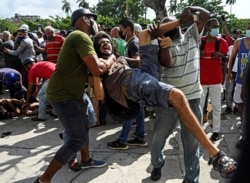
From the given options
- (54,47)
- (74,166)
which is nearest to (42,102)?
(54,47)

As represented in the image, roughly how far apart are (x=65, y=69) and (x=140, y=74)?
80 centimetres

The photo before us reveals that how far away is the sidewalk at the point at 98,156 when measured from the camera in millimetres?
3775

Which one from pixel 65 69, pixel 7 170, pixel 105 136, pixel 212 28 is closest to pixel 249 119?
pixel 65 69

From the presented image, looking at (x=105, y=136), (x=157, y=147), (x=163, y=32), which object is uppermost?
(x=163, y=32)

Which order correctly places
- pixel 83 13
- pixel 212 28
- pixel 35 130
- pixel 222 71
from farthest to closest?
pixel 35 130
pixel 222 71
pixel 212 28
pixel 83 13

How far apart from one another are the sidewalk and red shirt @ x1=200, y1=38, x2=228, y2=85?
35.4 inches

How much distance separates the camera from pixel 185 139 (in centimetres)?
319

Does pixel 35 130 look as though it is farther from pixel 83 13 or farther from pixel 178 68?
pixel 178 68

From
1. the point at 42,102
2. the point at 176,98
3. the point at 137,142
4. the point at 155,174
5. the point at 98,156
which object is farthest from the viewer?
the point at 42,102

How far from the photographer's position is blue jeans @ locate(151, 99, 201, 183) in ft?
10.3

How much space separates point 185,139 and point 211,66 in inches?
80.6

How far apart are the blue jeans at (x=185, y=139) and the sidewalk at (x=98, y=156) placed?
388 millimetres

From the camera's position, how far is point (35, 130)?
5.78 meters

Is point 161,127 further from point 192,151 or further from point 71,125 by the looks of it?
point 71,125
